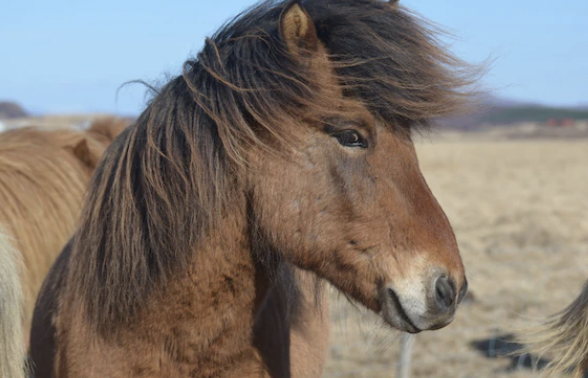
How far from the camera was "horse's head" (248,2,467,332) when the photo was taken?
6.56 feet

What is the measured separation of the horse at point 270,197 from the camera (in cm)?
202

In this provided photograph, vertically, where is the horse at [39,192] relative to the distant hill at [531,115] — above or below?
above

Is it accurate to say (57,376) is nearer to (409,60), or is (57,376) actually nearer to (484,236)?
(409,60)

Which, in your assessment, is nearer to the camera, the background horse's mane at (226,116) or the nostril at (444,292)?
the nostril at (444,292)

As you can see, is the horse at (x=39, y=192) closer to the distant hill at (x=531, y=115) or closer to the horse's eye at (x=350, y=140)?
the horse's eye at (x=350, y=140)

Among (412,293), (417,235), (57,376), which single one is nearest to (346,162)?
(417,235)

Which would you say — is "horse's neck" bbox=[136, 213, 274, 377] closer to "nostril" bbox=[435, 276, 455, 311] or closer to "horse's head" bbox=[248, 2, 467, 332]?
"horse's head" bbox=[248, 2, 467, 332]

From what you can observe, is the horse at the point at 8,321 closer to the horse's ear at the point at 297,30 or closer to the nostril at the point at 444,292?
the horse's ear at the point at 297,30

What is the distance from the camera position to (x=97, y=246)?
87.3 inches

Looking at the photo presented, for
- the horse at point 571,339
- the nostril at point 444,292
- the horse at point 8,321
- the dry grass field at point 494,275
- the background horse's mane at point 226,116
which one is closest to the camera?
the horse at point 8,321

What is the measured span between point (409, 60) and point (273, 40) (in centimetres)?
46

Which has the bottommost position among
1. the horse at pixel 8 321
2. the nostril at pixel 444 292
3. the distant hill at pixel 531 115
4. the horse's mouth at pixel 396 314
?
the distant hill at pixel 531 115

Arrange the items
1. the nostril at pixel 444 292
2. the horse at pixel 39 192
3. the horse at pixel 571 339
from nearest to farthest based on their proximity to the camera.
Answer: the nostril at pixel 444 292, the horse at pixel 571 339, the horse at pixel 39 192

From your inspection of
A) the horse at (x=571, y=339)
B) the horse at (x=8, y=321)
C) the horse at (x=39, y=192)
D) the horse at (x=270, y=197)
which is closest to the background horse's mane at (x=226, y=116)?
the horse at (x=270, y=197)
